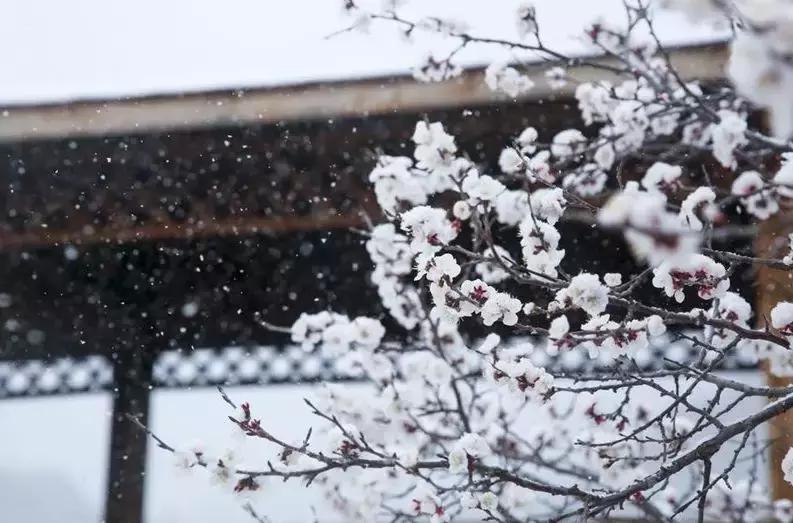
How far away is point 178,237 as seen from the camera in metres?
3.99

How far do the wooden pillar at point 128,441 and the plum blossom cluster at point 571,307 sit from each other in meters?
1.05

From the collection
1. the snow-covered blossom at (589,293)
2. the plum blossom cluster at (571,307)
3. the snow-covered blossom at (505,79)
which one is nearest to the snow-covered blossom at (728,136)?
the plum blossom cluster at (571,307)

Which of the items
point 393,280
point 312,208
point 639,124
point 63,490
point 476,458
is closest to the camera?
point 476,458

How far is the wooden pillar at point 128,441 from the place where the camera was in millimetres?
4348

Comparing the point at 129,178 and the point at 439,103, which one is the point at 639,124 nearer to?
the point at 439,103

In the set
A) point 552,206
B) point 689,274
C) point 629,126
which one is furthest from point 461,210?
point 629,126

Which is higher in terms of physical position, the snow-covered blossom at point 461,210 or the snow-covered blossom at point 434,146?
the snow-covered blossom at point 434,146

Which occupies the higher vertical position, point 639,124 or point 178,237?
point 178,237

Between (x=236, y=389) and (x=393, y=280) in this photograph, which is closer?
(x=393, y=280)

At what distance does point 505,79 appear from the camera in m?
2.88

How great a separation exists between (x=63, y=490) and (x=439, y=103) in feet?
12.5

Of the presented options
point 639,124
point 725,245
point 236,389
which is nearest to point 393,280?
point 639,124

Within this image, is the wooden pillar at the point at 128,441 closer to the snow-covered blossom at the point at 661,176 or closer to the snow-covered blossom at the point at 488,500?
the snow-covered blossom at the point at 488,500

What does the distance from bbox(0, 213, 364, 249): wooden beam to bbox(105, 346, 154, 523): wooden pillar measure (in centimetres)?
81
